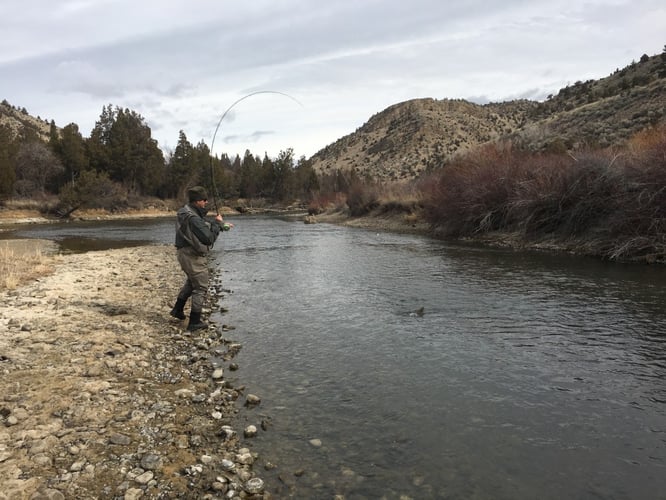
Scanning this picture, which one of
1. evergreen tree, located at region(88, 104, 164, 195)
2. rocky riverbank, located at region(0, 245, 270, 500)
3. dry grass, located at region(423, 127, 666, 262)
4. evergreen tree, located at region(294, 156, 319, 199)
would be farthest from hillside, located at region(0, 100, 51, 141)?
rocky riverbank, located at region(0, 245, 270, 500)

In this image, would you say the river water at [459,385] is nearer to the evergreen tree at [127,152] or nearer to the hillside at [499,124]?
the hillside at [499,124]

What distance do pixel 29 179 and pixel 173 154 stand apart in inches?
1039

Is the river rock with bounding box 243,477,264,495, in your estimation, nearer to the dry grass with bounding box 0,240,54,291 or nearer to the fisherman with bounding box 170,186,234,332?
the fisherman with bounding box 170,186,234,332

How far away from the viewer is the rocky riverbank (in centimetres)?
431

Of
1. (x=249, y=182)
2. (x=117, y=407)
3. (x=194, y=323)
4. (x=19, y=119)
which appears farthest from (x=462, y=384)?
(x=19, y=119)

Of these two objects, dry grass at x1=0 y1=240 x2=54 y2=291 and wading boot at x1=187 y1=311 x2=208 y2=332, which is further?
dry grass at x1=0 y1=240 x2=54 y2=291

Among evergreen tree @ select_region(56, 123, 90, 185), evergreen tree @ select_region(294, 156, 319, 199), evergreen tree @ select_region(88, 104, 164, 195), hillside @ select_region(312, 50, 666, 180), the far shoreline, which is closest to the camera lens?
the far shoreline

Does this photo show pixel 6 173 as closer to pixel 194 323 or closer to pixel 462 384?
pixel 194 323

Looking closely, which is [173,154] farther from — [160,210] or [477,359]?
[477,359]

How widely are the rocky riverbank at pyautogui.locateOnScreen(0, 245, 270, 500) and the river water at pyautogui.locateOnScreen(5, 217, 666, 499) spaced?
46 centimetres

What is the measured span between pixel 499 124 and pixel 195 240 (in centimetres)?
12453

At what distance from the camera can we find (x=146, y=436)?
16.8 feet

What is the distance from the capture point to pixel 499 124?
396 feet

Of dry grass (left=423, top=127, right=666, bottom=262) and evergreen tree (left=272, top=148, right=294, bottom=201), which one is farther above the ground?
evergreen tree (left=272, top=148, right=294, bottom=201)
